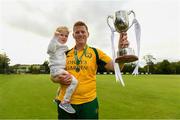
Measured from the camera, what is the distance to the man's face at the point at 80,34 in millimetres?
5082

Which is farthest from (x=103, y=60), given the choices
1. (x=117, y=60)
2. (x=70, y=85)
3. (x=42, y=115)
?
(x=42, y=115)

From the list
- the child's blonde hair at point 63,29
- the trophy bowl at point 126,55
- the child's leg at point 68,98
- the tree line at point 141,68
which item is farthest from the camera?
the tree line at point 141,68

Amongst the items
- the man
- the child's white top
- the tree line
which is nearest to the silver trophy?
the man

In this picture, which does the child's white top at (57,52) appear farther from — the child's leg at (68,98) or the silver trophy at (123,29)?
the silver trophy at (123,29)

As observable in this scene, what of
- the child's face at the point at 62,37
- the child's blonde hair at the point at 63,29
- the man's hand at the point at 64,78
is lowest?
the man's hand at the point at 64,78

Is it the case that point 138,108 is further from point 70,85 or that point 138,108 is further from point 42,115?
point 70,85

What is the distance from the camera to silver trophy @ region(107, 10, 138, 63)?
16.0ft

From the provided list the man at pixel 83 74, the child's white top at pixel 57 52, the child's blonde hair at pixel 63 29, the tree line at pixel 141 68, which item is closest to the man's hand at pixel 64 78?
the man at pixel 83 74

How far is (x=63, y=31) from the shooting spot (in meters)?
5.25

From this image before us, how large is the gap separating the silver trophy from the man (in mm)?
115

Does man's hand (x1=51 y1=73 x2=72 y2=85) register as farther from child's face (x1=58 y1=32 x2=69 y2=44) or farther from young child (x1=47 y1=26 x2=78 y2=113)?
child's face (x1=58 y1=32 x2=69 y2=44)

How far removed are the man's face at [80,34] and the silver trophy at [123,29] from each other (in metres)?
0.40

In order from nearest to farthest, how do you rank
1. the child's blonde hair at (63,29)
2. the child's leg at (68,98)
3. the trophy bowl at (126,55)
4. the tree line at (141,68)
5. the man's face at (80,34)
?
the trophy bowl at (126,55)
the child's leg at (68,98)
the man's face at (80,34)
the child's blonde hair at (63,29)
the tree line at (141,68)

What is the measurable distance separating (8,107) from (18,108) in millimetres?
531
